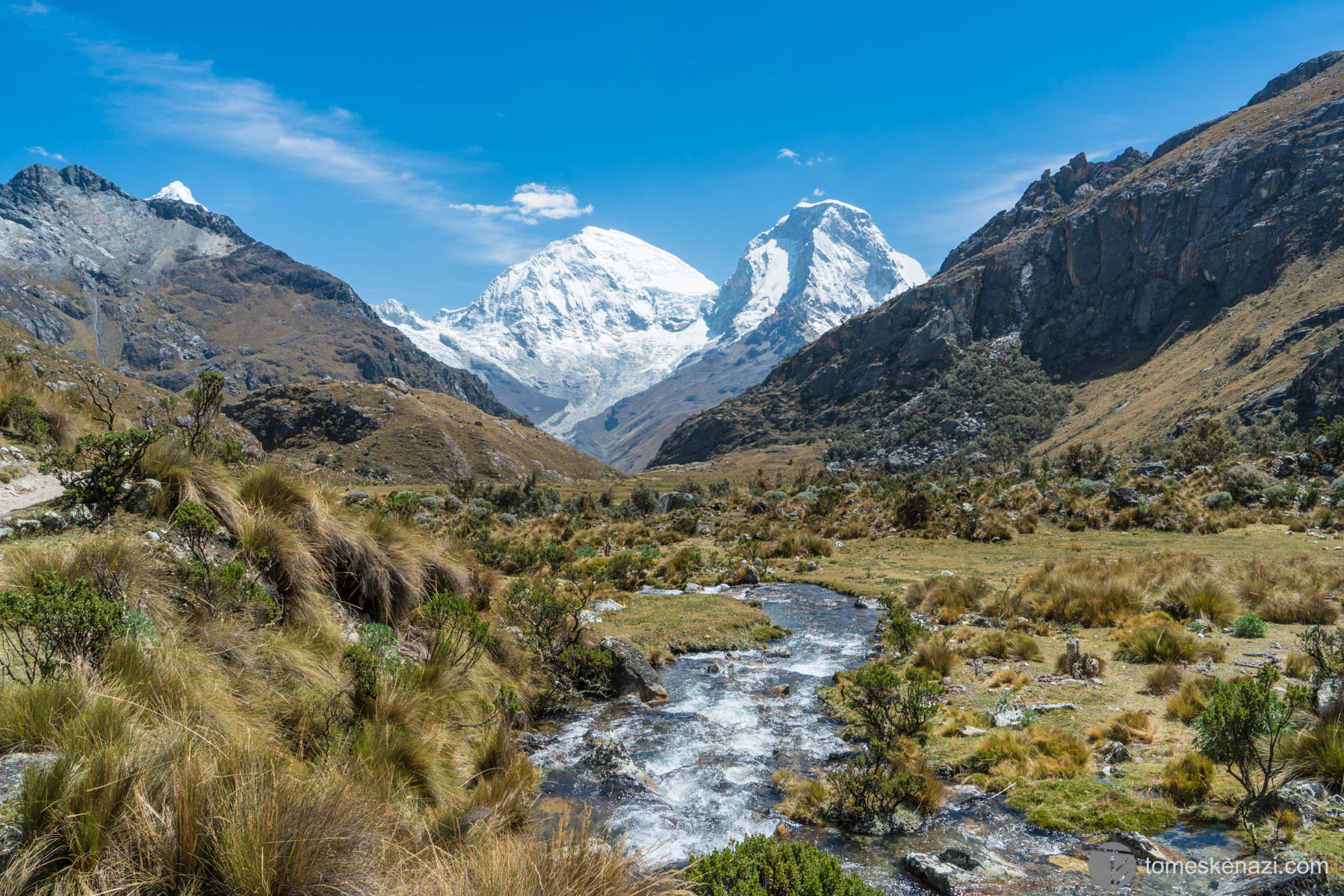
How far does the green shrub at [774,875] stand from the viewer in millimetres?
4328

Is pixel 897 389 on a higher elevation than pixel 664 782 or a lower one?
higher

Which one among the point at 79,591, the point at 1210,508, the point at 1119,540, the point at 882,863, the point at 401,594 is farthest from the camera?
the point at 1210,508

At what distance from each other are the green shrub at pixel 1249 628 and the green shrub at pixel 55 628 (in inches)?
642

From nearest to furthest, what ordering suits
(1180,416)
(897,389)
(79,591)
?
1. (79,591)
2. (1180,416)
3. (897,389)

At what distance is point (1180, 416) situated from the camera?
295 feet

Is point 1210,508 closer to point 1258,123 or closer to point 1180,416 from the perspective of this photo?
point 1180,416

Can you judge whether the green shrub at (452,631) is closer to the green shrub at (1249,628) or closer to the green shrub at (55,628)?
the green shrub at (55,628)

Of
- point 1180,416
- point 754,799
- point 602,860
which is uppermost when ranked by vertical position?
point 1180,416

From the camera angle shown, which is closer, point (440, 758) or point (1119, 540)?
point (440, 758)

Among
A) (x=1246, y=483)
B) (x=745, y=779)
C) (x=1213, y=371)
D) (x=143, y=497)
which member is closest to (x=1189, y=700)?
(x=745, y=779)

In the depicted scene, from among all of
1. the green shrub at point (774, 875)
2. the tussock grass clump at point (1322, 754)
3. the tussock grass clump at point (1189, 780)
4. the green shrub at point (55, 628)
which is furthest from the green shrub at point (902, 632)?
the green shrub at point (55, 628)

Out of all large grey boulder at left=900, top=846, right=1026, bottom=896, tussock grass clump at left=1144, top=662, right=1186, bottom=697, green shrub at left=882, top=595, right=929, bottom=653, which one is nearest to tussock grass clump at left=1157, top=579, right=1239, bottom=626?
tussock grass clump at left=1144, top=662, right=1186, bottom=697

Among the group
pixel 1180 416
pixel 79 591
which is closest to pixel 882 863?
pixel 79 591

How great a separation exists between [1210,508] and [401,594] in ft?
97.7
